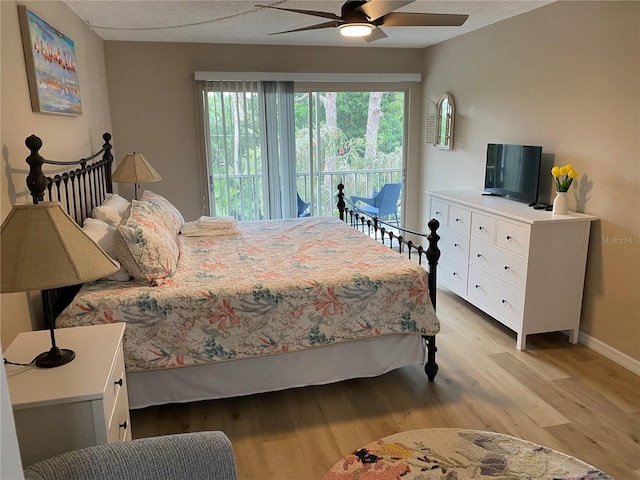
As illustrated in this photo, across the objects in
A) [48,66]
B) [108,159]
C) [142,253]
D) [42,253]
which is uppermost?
[48,66]

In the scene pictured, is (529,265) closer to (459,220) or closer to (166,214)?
(459,220)

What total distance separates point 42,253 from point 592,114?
3326 mm

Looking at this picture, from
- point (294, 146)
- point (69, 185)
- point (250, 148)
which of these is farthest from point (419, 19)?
point (250, 148)

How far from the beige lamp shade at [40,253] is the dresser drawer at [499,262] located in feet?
9.00

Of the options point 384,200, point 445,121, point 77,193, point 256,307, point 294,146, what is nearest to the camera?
point 256,307

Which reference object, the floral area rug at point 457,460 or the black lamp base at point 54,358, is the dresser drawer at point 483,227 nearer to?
the floral area rug at point 457,460

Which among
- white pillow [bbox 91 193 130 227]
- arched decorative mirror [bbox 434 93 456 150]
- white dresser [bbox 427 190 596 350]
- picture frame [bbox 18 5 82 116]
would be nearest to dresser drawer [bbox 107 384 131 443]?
white pillow [bbox 91 193 130 227]

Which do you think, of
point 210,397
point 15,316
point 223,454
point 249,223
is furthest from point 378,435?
point 249,223

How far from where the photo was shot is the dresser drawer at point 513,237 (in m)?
3.25

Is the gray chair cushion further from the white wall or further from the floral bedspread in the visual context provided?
the white wall

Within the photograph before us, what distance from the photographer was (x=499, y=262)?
356cm

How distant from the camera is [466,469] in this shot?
2170 mm

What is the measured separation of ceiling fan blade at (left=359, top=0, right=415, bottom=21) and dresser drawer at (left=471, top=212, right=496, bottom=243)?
1803mm

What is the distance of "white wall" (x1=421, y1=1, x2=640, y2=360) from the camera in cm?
299
